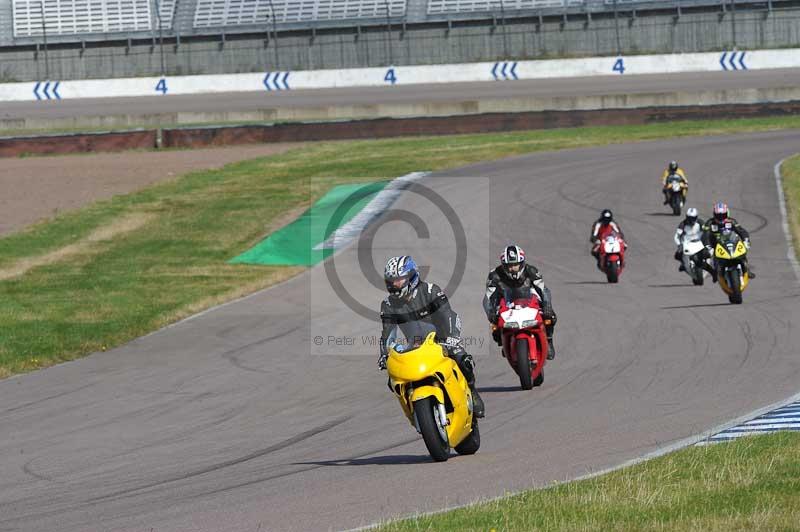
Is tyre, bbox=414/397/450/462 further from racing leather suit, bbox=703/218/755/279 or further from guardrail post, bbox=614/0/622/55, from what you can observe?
guardrail post, bbox=614/0/622/55

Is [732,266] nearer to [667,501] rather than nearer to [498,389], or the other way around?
[498,389]

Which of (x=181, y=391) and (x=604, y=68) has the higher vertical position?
(x=604, y=68)

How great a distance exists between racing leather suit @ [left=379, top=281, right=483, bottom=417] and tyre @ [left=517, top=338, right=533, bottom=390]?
3.38m

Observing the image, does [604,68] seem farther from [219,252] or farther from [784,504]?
[784,504]

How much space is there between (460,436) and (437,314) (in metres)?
1.03

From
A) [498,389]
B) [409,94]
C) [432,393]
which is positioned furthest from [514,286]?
[409,94]

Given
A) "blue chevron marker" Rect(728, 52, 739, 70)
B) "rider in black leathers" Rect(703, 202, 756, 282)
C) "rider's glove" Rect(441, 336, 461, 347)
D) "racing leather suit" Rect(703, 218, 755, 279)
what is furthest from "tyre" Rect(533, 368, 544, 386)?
"blue chevron marker" Rect(728, 52, 739, 70)

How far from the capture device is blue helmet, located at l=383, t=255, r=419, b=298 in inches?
397

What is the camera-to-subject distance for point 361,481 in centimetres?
957

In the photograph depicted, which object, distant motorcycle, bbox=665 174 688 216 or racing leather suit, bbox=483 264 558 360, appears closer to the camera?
racing leather suit, bbox=483 264 558 360

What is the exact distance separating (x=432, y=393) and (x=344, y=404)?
13.4 feet

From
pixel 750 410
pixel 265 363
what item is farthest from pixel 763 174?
pixel 750 410

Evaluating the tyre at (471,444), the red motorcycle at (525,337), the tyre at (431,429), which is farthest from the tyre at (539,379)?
the tyre at (431,429)

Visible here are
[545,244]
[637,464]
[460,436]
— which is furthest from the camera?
[545,244]
